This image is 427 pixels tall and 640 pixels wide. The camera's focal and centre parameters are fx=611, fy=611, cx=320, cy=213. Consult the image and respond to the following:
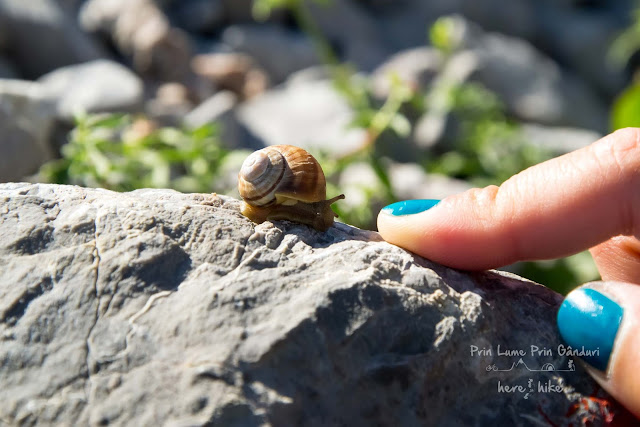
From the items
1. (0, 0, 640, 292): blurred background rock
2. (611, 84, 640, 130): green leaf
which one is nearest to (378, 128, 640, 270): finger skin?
(0, 0, 640, 292): blurred background rock

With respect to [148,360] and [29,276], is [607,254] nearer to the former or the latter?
[148,360]

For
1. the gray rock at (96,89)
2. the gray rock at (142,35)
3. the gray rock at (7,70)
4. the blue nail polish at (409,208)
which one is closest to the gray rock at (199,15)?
the gray rock at (142,35)

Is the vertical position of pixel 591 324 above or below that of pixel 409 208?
below

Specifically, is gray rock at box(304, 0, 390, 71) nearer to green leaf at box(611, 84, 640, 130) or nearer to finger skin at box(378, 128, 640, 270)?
green leaf at box(611, 84, 640, 130)

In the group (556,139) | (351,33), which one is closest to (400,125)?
(556,139)

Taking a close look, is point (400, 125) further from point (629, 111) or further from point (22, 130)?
point (22, 130)

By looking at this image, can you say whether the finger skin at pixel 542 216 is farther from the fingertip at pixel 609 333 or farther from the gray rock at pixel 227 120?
the gray rock at pixel 227 120
